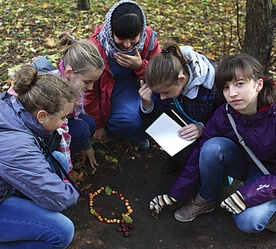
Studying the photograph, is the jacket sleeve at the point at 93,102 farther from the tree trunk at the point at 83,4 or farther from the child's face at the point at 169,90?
the tree trunk at the point at 83,4

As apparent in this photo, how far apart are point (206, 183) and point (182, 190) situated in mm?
187

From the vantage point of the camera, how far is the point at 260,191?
226 cm

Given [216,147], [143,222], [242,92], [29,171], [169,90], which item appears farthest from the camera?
[143,222]

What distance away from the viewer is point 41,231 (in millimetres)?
2107

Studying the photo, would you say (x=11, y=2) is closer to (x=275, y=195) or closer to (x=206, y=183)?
(x=206, y=183)

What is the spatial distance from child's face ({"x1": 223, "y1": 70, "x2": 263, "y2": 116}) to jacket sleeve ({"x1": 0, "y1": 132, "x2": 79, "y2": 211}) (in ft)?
3.91

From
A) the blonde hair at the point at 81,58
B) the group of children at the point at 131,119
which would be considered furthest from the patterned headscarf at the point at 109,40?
the blonde hair at the point at 81,58

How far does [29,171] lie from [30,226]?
15.4 inches

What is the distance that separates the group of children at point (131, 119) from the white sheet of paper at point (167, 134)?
6cm

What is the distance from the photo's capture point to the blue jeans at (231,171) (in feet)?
7.62

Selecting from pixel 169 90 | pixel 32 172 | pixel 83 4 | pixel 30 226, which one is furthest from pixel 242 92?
pixel 83 4

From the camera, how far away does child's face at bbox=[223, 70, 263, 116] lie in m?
2.26

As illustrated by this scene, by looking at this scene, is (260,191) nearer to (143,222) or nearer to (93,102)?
(143,222)

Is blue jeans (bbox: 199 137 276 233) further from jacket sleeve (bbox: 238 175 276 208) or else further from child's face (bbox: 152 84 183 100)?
child's face (bbox: 152 84 183 100)
